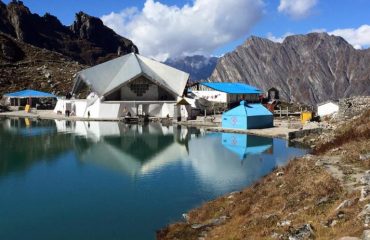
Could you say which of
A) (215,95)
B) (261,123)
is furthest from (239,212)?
(215,95)

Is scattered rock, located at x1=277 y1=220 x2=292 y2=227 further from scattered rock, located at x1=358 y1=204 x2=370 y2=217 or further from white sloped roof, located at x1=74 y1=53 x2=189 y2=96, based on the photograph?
white sloped roof, located at x1=74 y1=53 x2=189 y2=96

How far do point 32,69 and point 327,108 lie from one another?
318 ft

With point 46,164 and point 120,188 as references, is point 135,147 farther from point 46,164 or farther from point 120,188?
point 120,188

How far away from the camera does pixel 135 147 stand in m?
44.5

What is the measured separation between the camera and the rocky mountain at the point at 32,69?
119 metres

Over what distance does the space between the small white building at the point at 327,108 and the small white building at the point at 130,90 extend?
2060cm

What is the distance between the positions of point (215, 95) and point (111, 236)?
76.2 meters

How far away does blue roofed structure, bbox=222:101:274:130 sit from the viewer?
53684 millimetres

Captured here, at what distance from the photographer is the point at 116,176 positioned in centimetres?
3005

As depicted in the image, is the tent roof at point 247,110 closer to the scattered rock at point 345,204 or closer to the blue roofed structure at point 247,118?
the blue roofed structure at point 247,118

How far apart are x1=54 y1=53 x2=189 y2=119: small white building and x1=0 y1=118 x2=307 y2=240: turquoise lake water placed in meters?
17.7

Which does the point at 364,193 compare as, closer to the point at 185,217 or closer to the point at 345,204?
the point at 345,204

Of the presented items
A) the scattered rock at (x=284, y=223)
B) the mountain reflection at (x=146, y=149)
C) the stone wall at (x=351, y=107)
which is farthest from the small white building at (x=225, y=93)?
the scattered rock at (x=284, y=223)

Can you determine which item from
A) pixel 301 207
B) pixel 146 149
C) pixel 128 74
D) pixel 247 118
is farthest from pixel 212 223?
pixel 128 74
